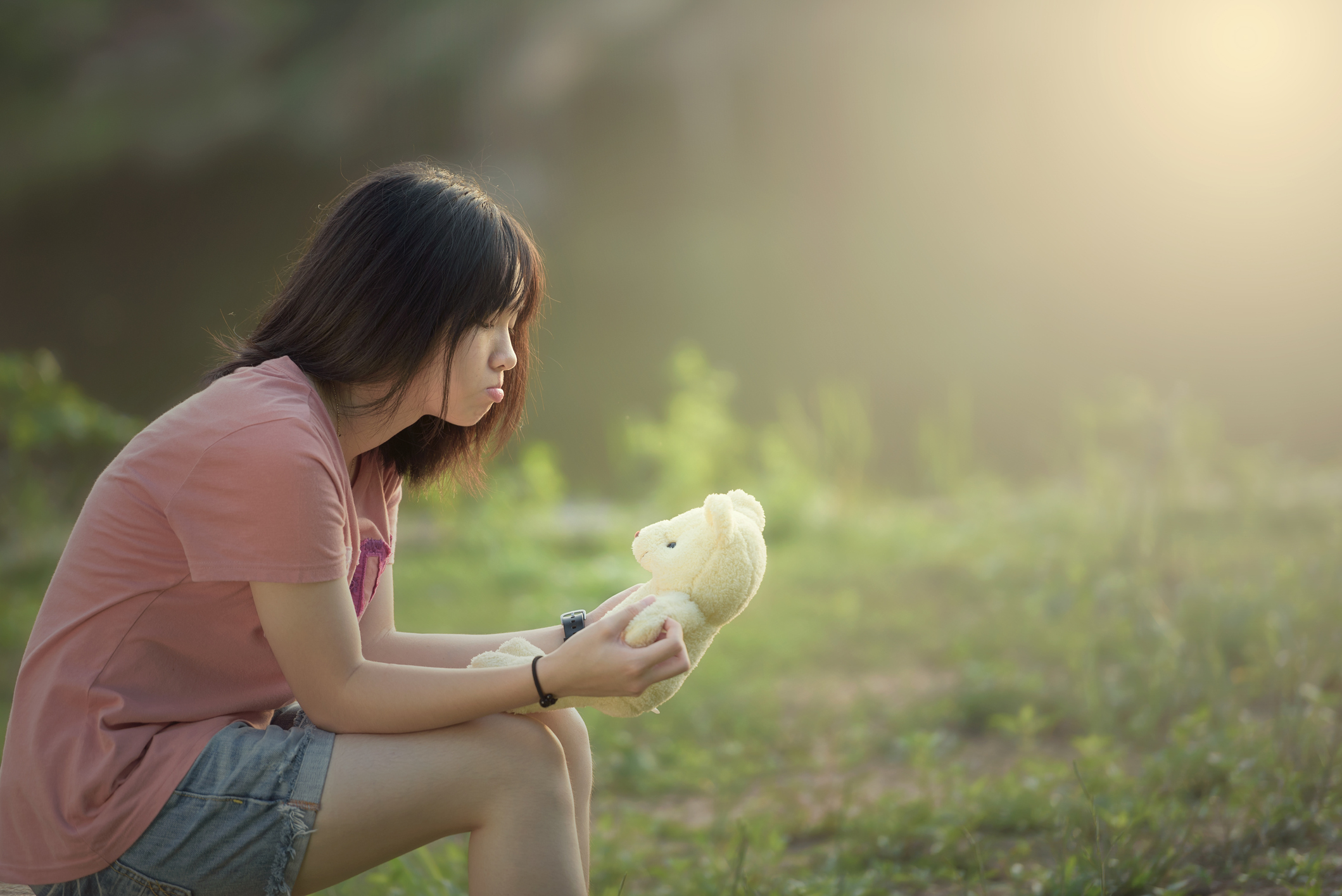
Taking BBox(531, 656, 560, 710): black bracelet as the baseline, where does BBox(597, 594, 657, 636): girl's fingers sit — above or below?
above

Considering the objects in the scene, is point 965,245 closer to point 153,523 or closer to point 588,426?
point 588,426

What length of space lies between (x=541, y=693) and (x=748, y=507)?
1.44 feet

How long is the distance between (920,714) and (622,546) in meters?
2.11

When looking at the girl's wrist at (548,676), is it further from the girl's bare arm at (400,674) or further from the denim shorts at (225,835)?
the denim shorts at (225,835)

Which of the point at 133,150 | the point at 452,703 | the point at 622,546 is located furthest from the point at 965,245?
the point at 452,703

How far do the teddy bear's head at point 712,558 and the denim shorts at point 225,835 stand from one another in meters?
0.51

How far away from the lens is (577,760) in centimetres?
146

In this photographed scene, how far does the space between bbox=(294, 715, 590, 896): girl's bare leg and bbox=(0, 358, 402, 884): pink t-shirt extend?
0.63ft

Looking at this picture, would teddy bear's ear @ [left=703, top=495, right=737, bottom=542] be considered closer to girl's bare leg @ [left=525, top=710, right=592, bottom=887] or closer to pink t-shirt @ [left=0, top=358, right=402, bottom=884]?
girl's bare leg @ [left=525, top=710, right=592, bottom=887]

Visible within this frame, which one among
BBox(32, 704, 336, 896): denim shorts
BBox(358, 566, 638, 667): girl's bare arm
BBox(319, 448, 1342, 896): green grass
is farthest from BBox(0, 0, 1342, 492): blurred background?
BBox(32, 704, 336, 896): denim shorts

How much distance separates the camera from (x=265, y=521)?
1216 mm

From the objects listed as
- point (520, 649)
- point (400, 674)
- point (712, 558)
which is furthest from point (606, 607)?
point (400, 674)

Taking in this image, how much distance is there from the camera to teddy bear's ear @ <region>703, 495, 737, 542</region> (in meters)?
1.37

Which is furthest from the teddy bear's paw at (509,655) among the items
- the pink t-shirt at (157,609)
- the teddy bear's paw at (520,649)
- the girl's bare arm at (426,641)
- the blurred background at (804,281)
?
the blurred background at (804,281)
